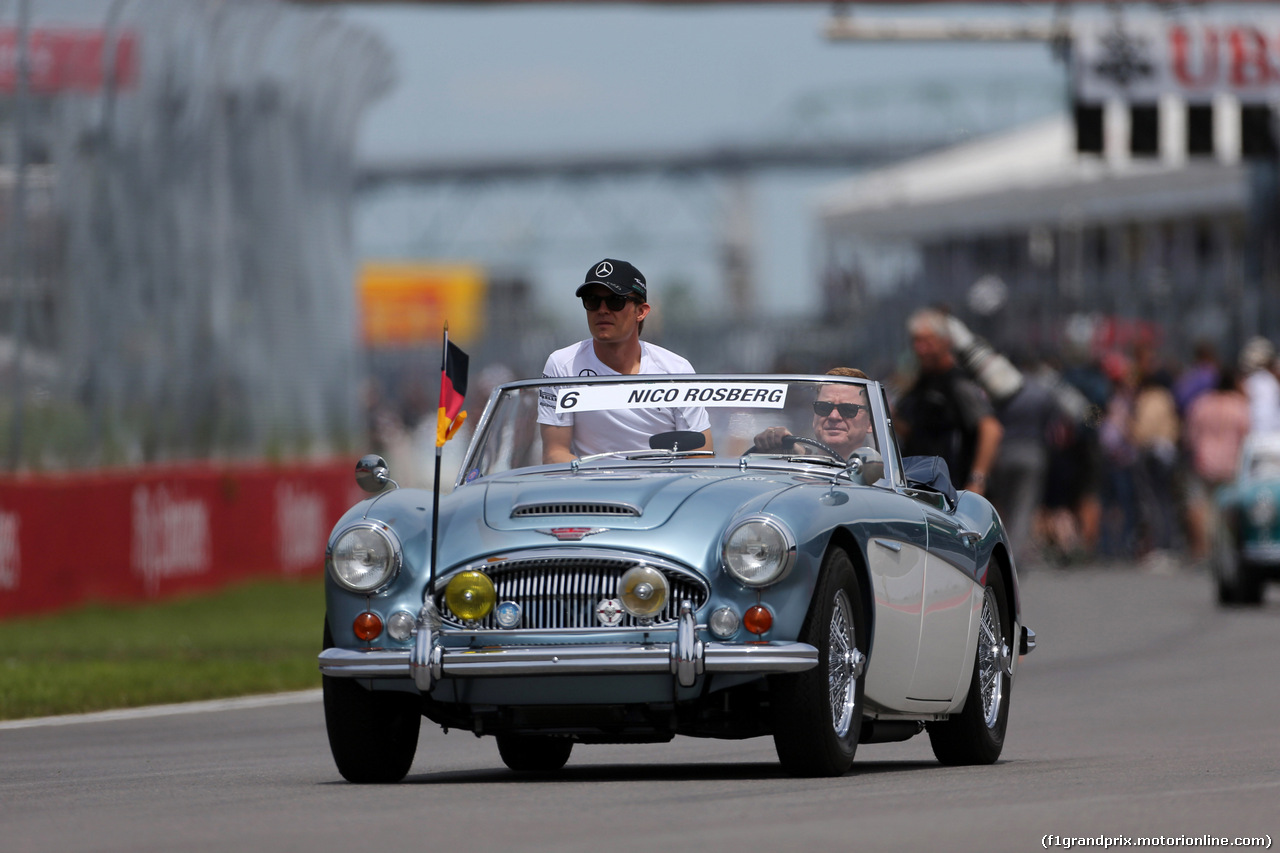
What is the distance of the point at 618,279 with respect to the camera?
9.45 meters

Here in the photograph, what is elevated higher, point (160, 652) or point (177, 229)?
point (177, 229)

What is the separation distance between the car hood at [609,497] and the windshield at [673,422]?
483mm

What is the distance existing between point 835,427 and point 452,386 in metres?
1.33

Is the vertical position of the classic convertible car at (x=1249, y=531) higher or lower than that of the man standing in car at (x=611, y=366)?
lower

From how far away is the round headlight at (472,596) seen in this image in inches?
312

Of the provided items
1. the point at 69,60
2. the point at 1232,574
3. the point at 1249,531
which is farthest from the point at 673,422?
the point at 1232,574

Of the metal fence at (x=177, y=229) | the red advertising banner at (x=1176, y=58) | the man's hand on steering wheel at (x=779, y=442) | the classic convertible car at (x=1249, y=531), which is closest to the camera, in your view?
the man's hand on steering wheel at (x=779, y=442)

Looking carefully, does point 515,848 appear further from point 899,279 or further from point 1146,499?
point 899,279

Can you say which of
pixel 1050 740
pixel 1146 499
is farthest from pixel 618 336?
pixel 1146 499

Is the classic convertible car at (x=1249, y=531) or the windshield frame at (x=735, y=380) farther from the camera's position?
the classic convertible car at (x=1249, y=531)

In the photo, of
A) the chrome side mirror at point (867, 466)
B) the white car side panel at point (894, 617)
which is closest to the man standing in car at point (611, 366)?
the chrome side mirror at point (867, 466)

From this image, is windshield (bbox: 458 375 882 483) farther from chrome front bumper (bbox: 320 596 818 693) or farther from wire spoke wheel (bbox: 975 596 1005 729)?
chrome front bumper (bbox: 320 596 818 693)

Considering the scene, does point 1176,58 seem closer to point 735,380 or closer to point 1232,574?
point 1232,574

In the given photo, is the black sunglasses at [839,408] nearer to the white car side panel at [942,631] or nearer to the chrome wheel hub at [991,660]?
the white car side panel at [942,631]
